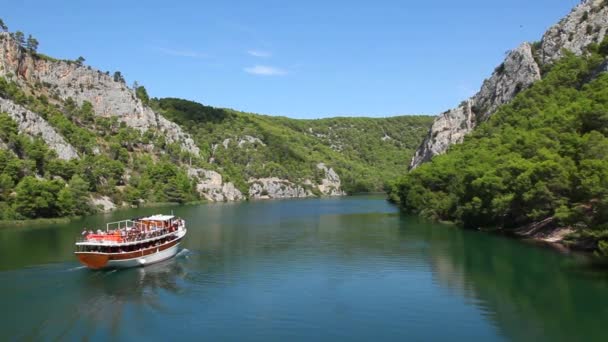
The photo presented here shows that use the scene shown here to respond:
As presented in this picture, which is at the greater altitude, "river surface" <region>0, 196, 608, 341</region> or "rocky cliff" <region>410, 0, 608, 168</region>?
"rocky cliff" <region>410, 0, 608, 168</region>

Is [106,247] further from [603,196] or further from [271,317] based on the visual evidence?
[603,196]

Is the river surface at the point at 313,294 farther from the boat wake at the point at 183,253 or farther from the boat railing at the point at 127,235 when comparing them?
the boat railing at the point at 127,235

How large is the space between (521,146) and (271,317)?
214 feet

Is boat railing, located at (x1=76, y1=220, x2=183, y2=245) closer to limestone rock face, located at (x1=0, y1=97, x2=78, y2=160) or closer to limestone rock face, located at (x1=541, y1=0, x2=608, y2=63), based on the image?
limestone rock face, located at (x1=0, y1=97, x2=78, y2=160)

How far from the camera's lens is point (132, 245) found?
194 ft

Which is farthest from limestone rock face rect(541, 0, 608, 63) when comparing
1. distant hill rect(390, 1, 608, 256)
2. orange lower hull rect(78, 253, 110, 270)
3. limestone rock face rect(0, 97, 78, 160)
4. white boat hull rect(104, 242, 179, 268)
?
limestone rock face rect(0, 97, 78, 160)

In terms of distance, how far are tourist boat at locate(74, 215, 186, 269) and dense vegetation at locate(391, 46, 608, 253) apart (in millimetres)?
45715

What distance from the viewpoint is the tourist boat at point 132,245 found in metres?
55.7

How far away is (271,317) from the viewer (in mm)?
40125

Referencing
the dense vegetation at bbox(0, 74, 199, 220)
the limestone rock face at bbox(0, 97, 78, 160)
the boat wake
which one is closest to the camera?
the boat wake

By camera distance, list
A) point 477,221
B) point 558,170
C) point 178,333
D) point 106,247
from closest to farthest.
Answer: point 178,333
point 106,247
point 558,170
point 477,221

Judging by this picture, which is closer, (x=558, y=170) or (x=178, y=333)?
(x=178, y=333)

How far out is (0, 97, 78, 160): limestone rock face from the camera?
5812 inches

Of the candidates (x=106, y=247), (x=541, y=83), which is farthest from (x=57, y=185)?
(x=541, y=83)
